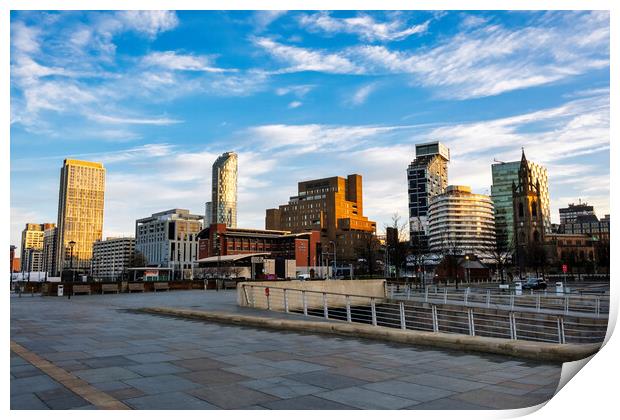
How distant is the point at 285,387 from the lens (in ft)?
24.6

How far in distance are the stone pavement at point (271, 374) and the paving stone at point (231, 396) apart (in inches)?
0.6

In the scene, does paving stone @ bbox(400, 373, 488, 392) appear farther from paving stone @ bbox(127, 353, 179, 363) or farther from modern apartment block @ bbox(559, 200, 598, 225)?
modern apartment block @ bbox(559, 200, 598, 225)

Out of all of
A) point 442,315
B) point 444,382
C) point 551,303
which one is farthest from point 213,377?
point 551,303

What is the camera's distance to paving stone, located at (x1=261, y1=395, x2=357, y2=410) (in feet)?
21.1

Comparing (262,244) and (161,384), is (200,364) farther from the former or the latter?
(262,244)

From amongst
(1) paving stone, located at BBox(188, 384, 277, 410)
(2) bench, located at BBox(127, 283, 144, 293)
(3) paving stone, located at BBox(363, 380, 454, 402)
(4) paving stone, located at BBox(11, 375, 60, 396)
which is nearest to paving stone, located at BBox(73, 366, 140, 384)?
(4) paving stone, located at BBox(11, 375, 60, 396)

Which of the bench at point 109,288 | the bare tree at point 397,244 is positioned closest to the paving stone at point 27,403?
the bench at point 109,288

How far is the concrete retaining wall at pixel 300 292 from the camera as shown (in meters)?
25.1

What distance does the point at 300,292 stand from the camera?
3294cm

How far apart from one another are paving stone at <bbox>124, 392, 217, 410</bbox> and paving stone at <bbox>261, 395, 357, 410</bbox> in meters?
0.80

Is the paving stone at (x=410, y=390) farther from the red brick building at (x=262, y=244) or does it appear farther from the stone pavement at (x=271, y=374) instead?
the red brick building at (x=262, y=244)
